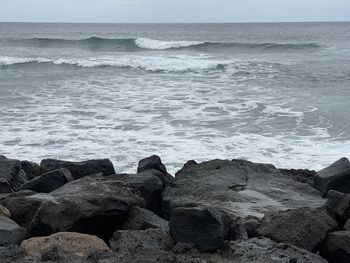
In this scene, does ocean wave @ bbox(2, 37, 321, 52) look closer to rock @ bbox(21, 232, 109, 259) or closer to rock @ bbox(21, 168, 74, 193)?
rock @ bbox(21, 168, 74, 193)

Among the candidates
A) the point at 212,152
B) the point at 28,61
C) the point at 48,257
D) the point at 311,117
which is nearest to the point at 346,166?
the point at 212,152

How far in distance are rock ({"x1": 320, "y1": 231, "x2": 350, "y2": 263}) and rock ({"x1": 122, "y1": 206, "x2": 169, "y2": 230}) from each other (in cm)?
133

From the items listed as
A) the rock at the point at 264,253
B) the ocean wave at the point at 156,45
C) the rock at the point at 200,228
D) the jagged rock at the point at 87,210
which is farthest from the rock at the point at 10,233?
the ocean wave at the point at 156,45

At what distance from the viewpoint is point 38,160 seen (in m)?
8.16

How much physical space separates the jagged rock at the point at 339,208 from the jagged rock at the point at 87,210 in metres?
1.79

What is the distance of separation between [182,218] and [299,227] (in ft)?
3.11

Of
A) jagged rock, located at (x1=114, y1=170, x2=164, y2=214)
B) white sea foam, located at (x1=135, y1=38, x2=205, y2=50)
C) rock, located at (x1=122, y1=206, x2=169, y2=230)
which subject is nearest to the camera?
rock, located at (x1=122, y1=206, x2=169, y2=230)

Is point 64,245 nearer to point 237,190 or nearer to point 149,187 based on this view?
point 149,187

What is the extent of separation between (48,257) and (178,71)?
20.1 metres

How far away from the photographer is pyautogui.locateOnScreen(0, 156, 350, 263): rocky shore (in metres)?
3.59

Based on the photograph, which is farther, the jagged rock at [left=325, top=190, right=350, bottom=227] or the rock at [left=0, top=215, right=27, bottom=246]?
the jagged rock at [left=325, top=190, right=350, bottom=227]

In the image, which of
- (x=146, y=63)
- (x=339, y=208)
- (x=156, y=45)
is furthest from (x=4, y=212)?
(x=156, y=45)

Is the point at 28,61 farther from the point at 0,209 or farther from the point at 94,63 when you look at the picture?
the point at 0,209

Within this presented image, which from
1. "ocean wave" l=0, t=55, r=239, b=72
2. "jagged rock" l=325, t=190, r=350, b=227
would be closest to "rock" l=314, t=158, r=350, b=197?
"jagged rock" l=325, t=190, r=350, b=227
